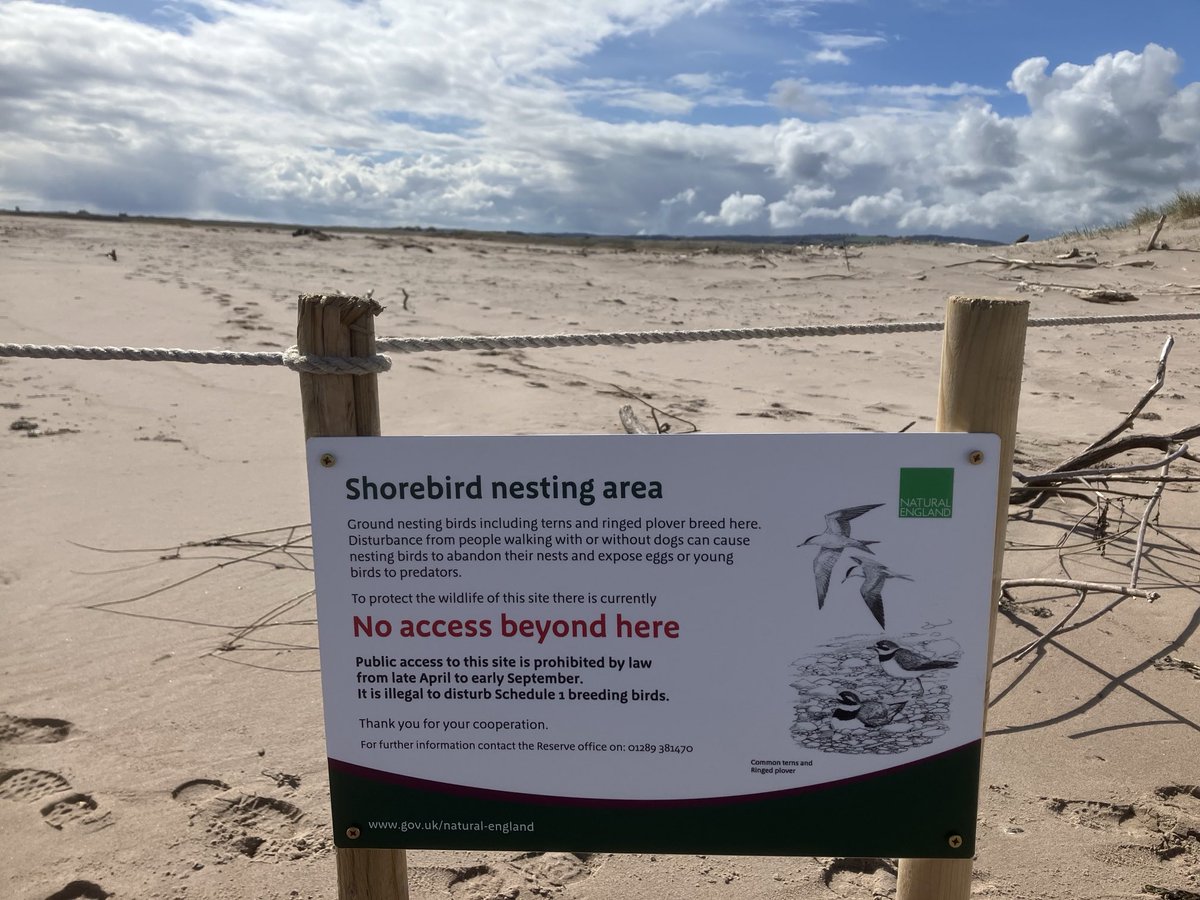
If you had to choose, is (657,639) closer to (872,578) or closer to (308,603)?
(872,578)

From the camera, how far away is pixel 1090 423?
6.53 m

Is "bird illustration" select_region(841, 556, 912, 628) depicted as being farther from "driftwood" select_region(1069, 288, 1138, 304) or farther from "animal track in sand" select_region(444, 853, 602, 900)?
"driftwood" select_region(1069, 288, 1138, 304)

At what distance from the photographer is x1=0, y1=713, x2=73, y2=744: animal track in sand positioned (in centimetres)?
295

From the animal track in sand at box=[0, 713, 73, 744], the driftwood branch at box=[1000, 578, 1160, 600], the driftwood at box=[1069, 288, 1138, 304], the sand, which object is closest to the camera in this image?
the sand

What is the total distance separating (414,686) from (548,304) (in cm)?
1061

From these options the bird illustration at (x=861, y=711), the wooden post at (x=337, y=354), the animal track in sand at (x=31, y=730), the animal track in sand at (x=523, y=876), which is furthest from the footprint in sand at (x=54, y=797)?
the bird illustration at (x=861, y=711)

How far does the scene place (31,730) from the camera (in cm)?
300

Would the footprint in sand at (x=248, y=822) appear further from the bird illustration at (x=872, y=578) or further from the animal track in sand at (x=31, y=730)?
the bird illustration at (x=872, y=578)

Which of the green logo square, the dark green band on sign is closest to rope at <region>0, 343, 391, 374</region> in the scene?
the dark green band on sign

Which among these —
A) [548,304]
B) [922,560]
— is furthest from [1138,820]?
[548,304]

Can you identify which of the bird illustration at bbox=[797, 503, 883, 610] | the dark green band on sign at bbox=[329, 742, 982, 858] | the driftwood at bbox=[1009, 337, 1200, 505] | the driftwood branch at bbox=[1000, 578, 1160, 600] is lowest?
the driftwood branch at bbox=[1000, 578, 1160, 600]

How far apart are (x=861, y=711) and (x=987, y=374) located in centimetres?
66

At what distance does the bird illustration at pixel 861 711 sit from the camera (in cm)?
165

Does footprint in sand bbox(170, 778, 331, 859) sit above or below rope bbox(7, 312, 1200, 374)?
below
